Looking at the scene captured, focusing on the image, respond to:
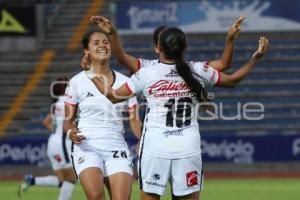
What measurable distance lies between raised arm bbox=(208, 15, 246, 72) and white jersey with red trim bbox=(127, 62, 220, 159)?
5.2 inches

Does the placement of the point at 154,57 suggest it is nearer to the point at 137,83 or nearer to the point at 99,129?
the point at 99,129


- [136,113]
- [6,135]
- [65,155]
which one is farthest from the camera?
[6,135]

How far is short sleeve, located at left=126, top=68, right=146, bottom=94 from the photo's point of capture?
24.2 ft

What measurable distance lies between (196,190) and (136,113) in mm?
1848

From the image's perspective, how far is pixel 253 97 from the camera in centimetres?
2534

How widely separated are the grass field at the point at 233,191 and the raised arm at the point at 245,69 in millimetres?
7377

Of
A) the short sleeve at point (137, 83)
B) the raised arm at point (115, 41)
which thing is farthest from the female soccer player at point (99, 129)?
the short sleeve at point (137, 83)

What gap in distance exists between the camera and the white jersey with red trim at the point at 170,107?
7320 mm

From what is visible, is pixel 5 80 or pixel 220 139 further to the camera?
pixel 5 80

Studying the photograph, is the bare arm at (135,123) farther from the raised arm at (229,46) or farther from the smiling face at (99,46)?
the raised arm at (229,46)

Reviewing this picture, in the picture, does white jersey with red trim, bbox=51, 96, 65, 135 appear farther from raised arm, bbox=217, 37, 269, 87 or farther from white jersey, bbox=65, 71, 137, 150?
raised arm, bbox=217, 37, 269, 87

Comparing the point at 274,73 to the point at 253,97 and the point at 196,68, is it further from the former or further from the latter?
the point at 196,68

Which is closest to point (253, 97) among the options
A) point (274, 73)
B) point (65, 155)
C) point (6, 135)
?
point (274, 73)

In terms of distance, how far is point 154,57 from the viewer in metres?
25.7
